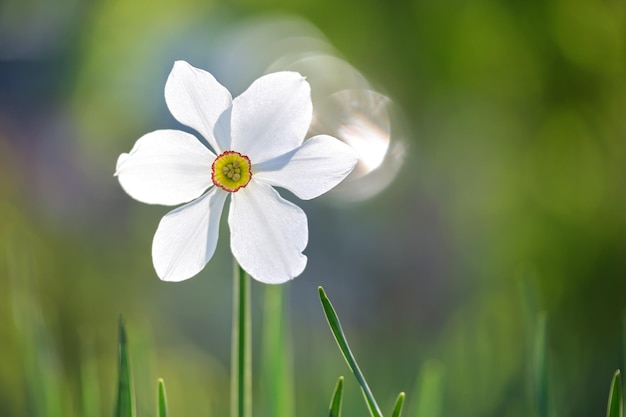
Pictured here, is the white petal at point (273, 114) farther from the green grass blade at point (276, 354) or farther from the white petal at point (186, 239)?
the green grass blade at point (276, 354)

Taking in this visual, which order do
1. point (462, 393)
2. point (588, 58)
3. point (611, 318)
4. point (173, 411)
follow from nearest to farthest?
point (462, 393) < point (173, 411) < point (611, 318) < point (588, 58)

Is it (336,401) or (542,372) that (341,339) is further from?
(542,372)

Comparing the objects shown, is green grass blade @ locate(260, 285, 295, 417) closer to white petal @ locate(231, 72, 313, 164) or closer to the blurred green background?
white petal @ locate(231, 72, 313, 164)

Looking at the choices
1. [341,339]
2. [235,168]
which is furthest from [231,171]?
[341,339]

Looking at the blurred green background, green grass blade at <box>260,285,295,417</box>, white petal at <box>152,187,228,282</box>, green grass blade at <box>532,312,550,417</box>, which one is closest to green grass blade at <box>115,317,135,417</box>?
white petal at <box>152,187,228,282</box>

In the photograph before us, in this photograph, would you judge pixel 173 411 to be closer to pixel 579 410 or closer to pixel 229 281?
pixel 579 410

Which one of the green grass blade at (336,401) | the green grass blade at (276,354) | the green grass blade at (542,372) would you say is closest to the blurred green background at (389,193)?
the green grass blade at (276,354)

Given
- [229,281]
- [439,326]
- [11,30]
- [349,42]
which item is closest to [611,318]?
[439,326]
